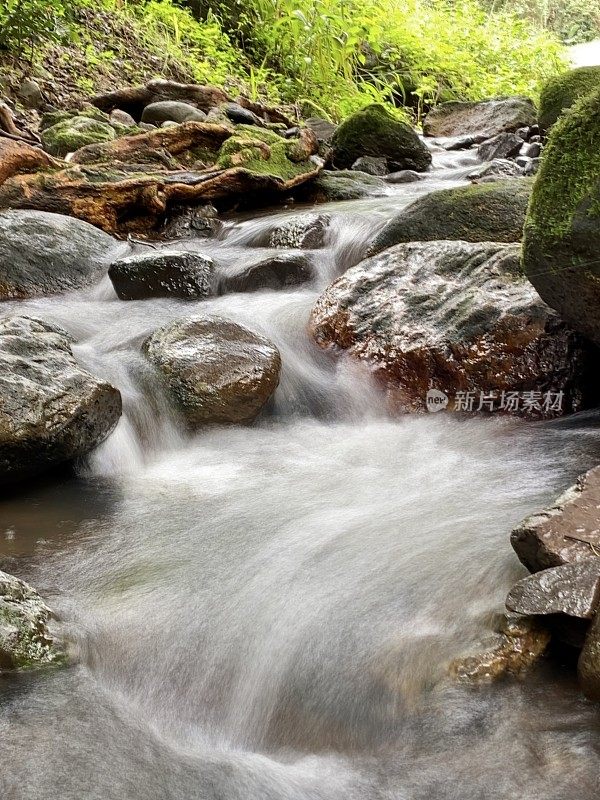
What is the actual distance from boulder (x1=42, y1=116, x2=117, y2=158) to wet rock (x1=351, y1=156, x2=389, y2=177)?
10.7 ft

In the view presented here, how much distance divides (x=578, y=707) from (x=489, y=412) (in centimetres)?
247

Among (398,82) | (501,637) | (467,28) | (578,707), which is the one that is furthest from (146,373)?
(467,28)

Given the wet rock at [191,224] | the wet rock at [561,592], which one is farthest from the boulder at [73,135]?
the wet rock at [561,592]

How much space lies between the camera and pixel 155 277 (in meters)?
5.71

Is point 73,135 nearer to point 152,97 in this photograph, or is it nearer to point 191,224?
point 191,224

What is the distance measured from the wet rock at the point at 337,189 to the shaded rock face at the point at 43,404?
17.5 feet

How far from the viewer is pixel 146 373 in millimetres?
4371

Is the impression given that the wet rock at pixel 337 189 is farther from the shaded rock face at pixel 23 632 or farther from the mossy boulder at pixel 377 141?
the shaded rock face at pixel 23 632

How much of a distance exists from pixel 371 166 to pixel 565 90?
2582 mm

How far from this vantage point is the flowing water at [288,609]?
190cm

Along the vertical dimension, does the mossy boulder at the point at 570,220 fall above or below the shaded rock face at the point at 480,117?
below

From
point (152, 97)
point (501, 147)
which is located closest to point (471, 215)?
point (501, 147)

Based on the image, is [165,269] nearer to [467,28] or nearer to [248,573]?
[248,573]

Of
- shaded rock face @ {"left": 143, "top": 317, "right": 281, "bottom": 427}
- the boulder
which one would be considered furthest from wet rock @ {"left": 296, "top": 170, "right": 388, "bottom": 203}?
shaded rock face @ {"left": 143, "top": 317, "right": 281, "bottom": 427}
